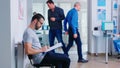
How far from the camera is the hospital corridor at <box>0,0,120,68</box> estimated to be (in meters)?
3.53

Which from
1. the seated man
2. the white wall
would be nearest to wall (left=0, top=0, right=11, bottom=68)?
the seated man

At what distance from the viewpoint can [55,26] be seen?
650cm

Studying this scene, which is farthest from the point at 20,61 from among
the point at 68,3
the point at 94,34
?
the point at 68,3

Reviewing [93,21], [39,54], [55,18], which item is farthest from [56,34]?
[39,54]

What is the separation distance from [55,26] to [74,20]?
0.54 m

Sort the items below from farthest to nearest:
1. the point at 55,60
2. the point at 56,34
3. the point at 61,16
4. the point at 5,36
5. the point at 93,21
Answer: the point at 93,21 → the point at 56,34 → the point at 61,16 → the point at 55,60 → the point at 5,36

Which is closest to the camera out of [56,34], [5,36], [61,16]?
[5,36]

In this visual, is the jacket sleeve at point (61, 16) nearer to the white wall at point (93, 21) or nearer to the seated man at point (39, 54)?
the white wall at point (93, 21)

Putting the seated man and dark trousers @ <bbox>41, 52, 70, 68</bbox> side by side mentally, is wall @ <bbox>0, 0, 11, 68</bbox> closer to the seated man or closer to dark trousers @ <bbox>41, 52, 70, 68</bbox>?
the seated man

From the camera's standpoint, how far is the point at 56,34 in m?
6.56

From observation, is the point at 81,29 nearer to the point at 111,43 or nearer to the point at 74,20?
the point at 111,43

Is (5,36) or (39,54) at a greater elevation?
(5,36)

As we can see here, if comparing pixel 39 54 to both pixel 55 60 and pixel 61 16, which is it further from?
pixel 61 16

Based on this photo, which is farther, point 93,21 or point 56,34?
point 93,21
